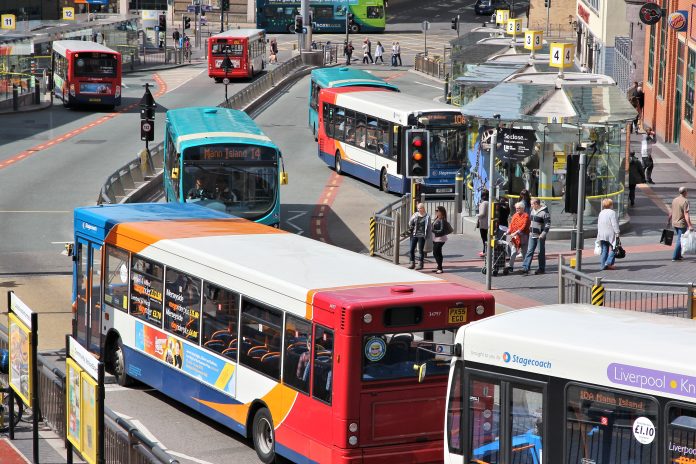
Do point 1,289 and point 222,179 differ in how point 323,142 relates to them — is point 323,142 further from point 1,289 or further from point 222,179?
point 1,289

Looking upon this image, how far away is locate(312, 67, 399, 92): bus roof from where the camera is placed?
46281 millimetres

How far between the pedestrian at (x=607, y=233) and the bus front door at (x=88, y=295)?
37.7ft

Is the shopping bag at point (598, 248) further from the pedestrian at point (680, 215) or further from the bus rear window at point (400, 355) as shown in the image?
the bus rear window at point (400, 355)

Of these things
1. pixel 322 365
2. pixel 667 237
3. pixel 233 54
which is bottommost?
pixel 667 237

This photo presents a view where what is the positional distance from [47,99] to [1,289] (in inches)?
1602

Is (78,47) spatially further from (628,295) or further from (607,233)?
(628,295)

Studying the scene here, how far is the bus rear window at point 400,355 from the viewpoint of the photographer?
14719mm

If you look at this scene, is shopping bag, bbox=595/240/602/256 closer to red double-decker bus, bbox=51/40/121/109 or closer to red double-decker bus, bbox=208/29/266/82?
red double-decker bus, bbox=51/40/121/109

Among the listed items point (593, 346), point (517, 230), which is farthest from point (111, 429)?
point (517, 230)

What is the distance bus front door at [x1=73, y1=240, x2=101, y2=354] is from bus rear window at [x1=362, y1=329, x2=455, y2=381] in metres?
6.93

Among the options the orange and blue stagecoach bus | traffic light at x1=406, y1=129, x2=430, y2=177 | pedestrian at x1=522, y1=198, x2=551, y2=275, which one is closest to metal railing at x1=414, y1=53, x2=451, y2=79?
pedestrian at x1=522, y1=198, x2=551, y2=275

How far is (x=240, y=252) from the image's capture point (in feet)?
57.1

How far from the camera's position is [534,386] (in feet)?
41.9

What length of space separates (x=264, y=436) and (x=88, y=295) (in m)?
5.51
